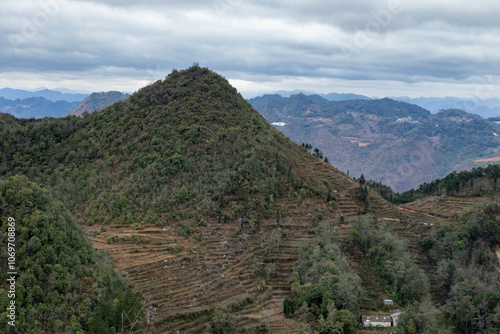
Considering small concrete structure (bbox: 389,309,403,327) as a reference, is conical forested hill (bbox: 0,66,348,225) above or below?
above

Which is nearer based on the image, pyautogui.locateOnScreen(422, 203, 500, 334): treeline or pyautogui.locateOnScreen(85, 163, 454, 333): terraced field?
pyautogui.locateOnScreen(85, 163, 454, 333): terraced field

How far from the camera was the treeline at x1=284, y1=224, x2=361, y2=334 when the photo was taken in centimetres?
2714

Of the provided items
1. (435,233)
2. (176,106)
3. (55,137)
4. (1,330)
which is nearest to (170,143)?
(176,106)

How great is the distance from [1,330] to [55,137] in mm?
39008

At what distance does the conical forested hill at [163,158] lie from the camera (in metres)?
40.9

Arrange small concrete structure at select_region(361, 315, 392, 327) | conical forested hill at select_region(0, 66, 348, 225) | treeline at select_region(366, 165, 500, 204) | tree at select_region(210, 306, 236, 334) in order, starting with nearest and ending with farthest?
tree at select_region(210, 306, 236, 334) < small concrete structure at select_region(361, 315, 392, 327) < conical forested hill at select_region(0, 66, 348, 225) < treeline at select_region(366, 165, 500, 204)

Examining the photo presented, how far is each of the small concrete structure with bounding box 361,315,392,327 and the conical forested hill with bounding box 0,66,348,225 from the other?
50.5ft

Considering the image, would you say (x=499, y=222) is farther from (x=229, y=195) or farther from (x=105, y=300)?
(x=105, y=300)

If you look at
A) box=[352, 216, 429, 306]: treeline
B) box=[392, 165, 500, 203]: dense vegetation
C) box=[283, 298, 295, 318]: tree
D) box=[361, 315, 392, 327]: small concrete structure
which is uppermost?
box=[392, 165, 500, 203]: dense vegetation

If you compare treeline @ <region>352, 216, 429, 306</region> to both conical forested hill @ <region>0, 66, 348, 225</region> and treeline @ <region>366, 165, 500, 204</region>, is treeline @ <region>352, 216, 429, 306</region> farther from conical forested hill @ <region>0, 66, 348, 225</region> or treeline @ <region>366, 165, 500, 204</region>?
treeline @ <region>366, 165, 500, 204</region>

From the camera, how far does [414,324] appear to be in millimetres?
27031

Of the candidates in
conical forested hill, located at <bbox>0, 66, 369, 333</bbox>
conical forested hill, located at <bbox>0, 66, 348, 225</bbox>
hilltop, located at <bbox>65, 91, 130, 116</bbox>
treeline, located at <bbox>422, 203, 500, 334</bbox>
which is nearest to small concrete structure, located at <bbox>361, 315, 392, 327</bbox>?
conical forested hill, located at <bbox>0, 66, 369, 333</bbox>

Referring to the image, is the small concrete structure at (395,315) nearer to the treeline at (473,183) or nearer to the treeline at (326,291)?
the treeline at (326,291)

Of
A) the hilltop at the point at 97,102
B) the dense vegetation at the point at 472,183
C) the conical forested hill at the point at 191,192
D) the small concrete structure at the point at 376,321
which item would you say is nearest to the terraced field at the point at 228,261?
the conical forested hill at the point at 191,192
